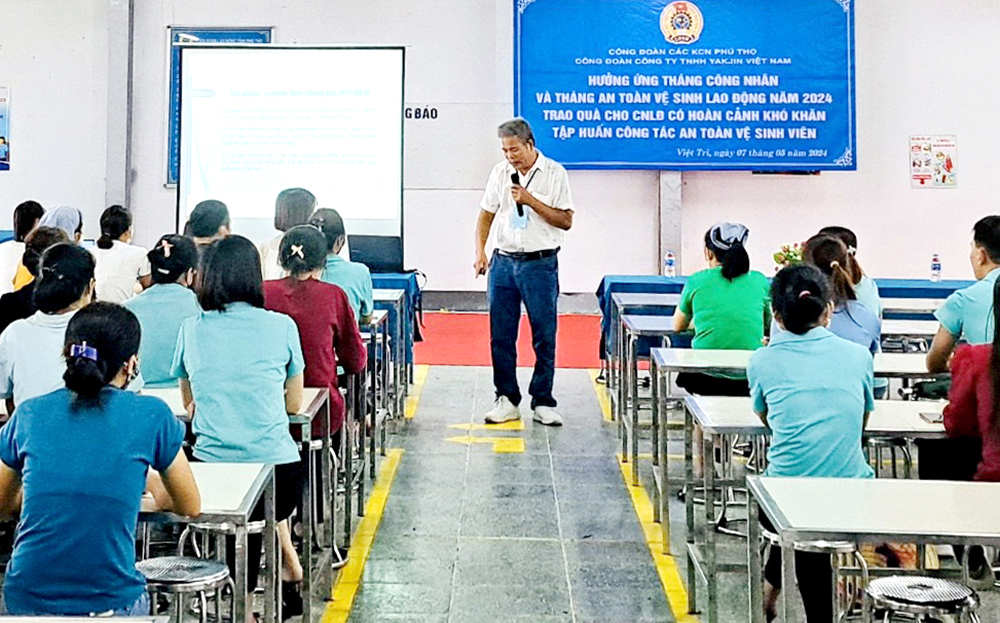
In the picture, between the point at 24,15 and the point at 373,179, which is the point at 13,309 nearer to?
the point at 373,179

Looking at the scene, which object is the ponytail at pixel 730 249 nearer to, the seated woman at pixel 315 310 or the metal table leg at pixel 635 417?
the metal table leg at pixel 635 417

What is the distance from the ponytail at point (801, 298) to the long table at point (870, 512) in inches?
24.8

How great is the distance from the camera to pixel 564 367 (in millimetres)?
7574

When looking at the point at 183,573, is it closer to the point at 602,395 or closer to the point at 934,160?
the point at 602,395

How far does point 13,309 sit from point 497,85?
6.41 m

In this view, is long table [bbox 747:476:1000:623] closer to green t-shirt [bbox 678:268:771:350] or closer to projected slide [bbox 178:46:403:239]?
green t-shirt [bbox 678:268:771:350]

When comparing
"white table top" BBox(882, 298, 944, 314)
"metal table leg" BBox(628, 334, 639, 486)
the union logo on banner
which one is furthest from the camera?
the union logo on banner

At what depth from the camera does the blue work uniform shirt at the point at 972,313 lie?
3465mm

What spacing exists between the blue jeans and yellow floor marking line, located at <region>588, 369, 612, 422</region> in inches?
17.9

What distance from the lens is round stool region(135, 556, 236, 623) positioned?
2.27 metres

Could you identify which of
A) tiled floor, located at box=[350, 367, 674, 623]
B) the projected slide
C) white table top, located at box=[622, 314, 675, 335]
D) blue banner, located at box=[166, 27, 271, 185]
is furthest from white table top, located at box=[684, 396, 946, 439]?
blue banner, located at box=[166, 27, 271, 185]

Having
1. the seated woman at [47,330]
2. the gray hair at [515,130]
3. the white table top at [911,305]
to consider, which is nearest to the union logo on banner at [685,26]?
the white table top at [911,305]

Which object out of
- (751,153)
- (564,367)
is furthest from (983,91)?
(564,367)

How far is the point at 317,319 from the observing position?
3467mm
